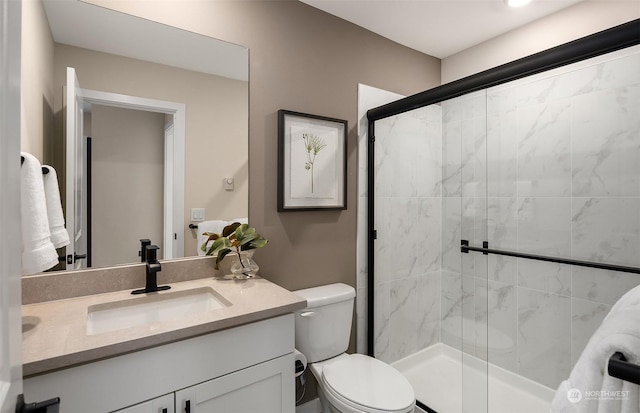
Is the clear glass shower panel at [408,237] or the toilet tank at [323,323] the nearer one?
the toilet tank at [323,323]

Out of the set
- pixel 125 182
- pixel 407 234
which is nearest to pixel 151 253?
pixel 125 182

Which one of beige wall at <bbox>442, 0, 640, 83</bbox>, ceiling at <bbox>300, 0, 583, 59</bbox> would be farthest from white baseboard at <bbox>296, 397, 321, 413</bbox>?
→ beige wall at <bbox>442, 0, 640, 83</bbox>

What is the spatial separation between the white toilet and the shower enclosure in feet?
1.51

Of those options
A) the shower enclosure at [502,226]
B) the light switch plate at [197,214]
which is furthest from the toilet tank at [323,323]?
the light switch plate at [197,214]

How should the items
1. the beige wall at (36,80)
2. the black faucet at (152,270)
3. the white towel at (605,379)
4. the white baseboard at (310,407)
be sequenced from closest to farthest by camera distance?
the white towel at (605,379) < the beige wall at (36,80) < the black faucet at (152,270) < the white baseboard at (310,407)

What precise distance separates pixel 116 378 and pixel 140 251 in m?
0.65

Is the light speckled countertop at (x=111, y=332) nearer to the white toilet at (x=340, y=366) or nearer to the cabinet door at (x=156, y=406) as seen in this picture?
the cabinet door at (x=156, y=406)

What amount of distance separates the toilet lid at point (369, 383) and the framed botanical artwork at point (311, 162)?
0.87m

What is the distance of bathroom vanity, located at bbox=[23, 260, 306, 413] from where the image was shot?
904mm

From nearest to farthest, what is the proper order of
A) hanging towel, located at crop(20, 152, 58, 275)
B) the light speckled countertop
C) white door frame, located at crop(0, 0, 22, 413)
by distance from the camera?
white door frame, located at crop(0, 0, 22, 413), the light speckled countertop, hanging towel, located at crop(20, 152, 58, 275)

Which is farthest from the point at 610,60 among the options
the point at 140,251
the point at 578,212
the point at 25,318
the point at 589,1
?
the point at 25,318

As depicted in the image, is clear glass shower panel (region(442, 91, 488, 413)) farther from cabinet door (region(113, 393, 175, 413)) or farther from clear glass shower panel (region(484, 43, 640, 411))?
cabinet door (region(113, 393, 175, 413))

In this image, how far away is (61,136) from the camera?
4.30 feet

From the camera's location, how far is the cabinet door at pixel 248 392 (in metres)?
1.08
